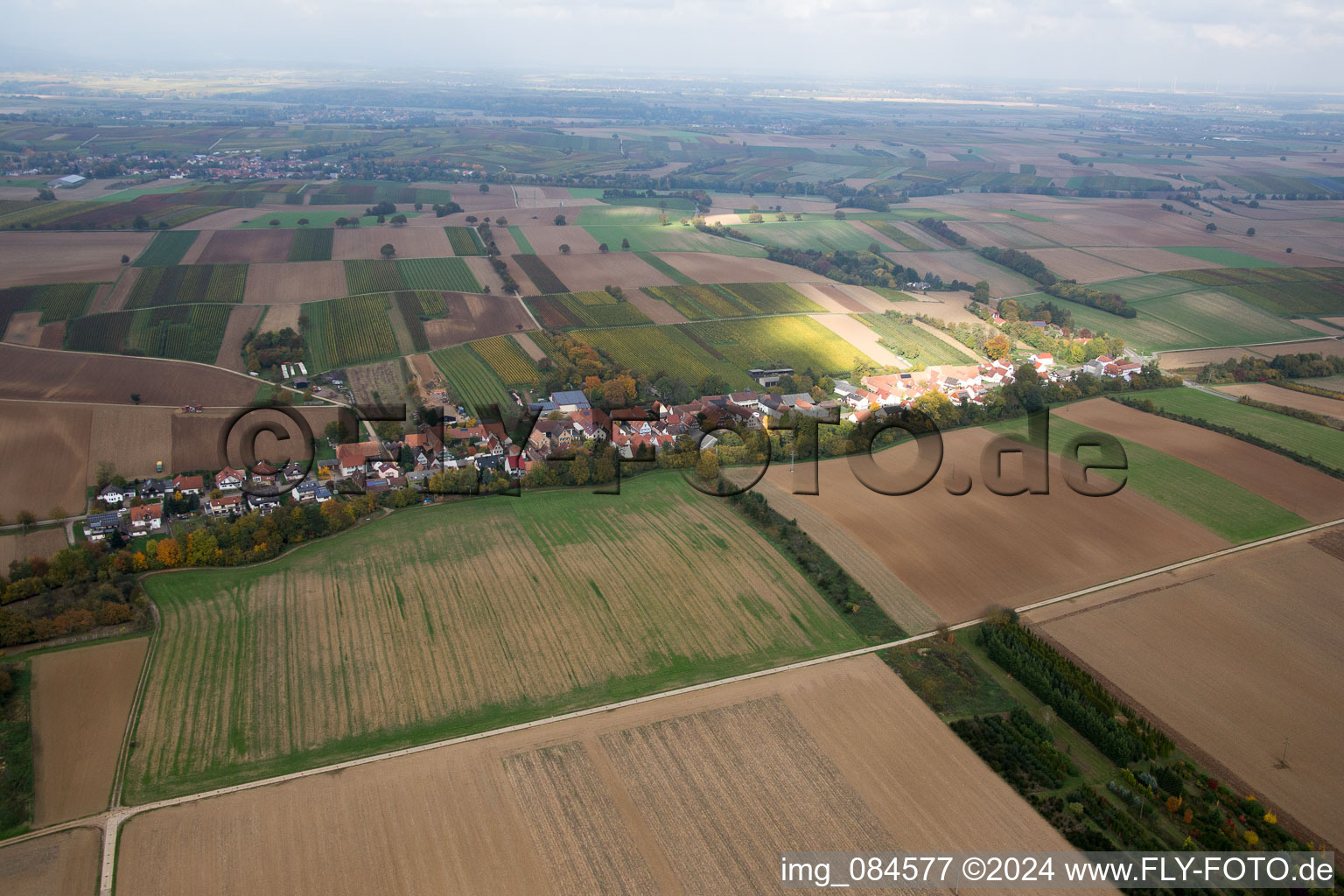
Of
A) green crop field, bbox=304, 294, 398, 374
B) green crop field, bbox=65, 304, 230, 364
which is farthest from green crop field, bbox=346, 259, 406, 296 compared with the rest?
green crop field, bbox=65, 304, 230, 364

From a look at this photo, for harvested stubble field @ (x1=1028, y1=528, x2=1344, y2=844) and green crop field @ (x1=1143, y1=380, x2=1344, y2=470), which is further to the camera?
green crop field @ (x1=1143, y1=380, x2=1344, y2=470)

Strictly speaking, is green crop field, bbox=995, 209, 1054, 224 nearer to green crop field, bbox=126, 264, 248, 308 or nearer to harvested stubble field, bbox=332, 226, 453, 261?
harvested stubble field, bbox=332, 226, 453, 261

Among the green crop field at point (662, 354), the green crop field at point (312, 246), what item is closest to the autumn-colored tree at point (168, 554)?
the green crop field at point (662, 354)

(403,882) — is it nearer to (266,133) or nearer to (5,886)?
(5,886)

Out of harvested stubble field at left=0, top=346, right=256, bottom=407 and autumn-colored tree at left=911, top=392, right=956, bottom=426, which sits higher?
harvested stubble field at left=0, top=346, right=256, bottom=407

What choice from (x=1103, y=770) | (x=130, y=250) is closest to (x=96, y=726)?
(x=1103, y=770)
